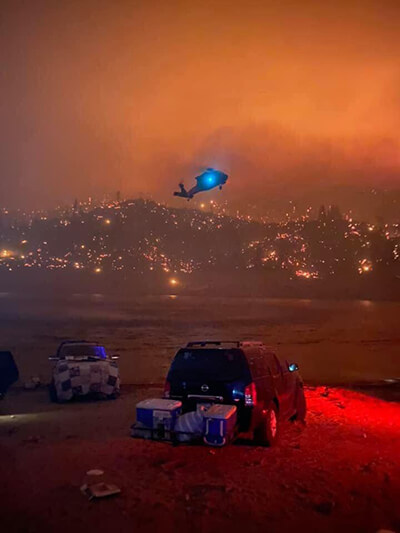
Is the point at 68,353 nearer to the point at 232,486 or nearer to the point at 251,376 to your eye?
the point at 251,376

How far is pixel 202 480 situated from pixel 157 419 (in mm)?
1607

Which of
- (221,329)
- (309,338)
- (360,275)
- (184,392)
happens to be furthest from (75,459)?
(360,275)

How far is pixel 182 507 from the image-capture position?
5922mm

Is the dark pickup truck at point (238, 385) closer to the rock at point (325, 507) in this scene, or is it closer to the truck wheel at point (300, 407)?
the truck wheel at point (300, 407)

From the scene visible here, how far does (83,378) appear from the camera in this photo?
14.2 metres

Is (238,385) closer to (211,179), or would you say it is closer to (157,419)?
(157,419)

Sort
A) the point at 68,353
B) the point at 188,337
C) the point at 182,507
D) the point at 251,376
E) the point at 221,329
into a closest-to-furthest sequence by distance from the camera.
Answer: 1. the point at 182,507
2. the point at 251,376
3. the point at 68,353
4. the point at 188,337
5. the point at 221,329

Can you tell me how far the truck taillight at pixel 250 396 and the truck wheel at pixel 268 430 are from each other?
345mm

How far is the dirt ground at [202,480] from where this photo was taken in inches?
219

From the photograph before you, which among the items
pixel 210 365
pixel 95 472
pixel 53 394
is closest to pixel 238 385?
Answer: pixel 210 365

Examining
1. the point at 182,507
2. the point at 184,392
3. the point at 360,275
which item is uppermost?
the point at 360,275

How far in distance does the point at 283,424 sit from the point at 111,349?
23.1 meters

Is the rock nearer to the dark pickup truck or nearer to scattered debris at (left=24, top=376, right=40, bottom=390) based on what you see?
the dark pickup truck

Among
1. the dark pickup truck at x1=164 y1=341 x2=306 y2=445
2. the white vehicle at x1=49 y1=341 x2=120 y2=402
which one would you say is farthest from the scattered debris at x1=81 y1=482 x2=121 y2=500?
the white vehicle at x1=49 y1=341 x2=120 y2=402
